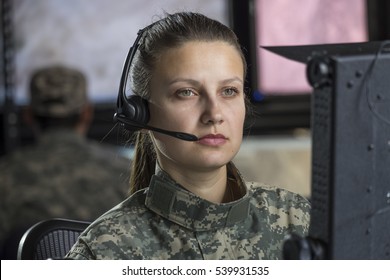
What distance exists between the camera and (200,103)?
123 cm

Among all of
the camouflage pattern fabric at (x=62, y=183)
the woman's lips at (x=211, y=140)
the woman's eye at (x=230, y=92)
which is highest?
the woman's eye at (x=230, y=92)

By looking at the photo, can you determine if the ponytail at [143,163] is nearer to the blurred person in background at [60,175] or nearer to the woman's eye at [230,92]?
the woman's eye at [230,92]

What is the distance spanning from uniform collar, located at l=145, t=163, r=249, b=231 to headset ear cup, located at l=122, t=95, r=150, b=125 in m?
0.08

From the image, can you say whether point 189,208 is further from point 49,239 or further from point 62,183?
point 62,183

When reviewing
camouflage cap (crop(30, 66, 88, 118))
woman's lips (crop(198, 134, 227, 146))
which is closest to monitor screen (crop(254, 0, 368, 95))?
camouflage cap (crop(30, 66, 88, 118))

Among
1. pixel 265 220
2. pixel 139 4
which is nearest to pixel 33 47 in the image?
pixel 139 4

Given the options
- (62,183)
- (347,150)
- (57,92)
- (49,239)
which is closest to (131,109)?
(49,239)

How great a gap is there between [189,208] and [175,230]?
0.12 ft

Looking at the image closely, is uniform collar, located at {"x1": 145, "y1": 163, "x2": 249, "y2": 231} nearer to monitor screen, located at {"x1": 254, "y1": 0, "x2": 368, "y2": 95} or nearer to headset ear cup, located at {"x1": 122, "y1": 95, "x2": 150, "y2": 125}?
headset ear cup, located at {"x1": 122, "y1": 95, "x2": 150, "y2": 125}

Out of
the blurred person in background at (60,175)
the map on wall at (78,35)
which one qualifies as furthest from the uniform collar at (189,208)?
the map on wall at (78,35)

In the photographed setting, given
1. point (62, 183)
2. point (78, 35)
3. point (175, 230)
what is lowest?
point (62, 183)

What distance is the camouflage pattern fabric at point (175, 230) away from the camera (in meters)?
1.24

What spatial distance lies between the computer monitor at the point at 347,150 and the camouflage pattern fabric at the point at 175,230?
313 millimetres

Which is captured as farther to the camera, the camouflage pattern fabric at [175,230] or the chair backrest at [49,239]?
the chair backrest at [49,239]
